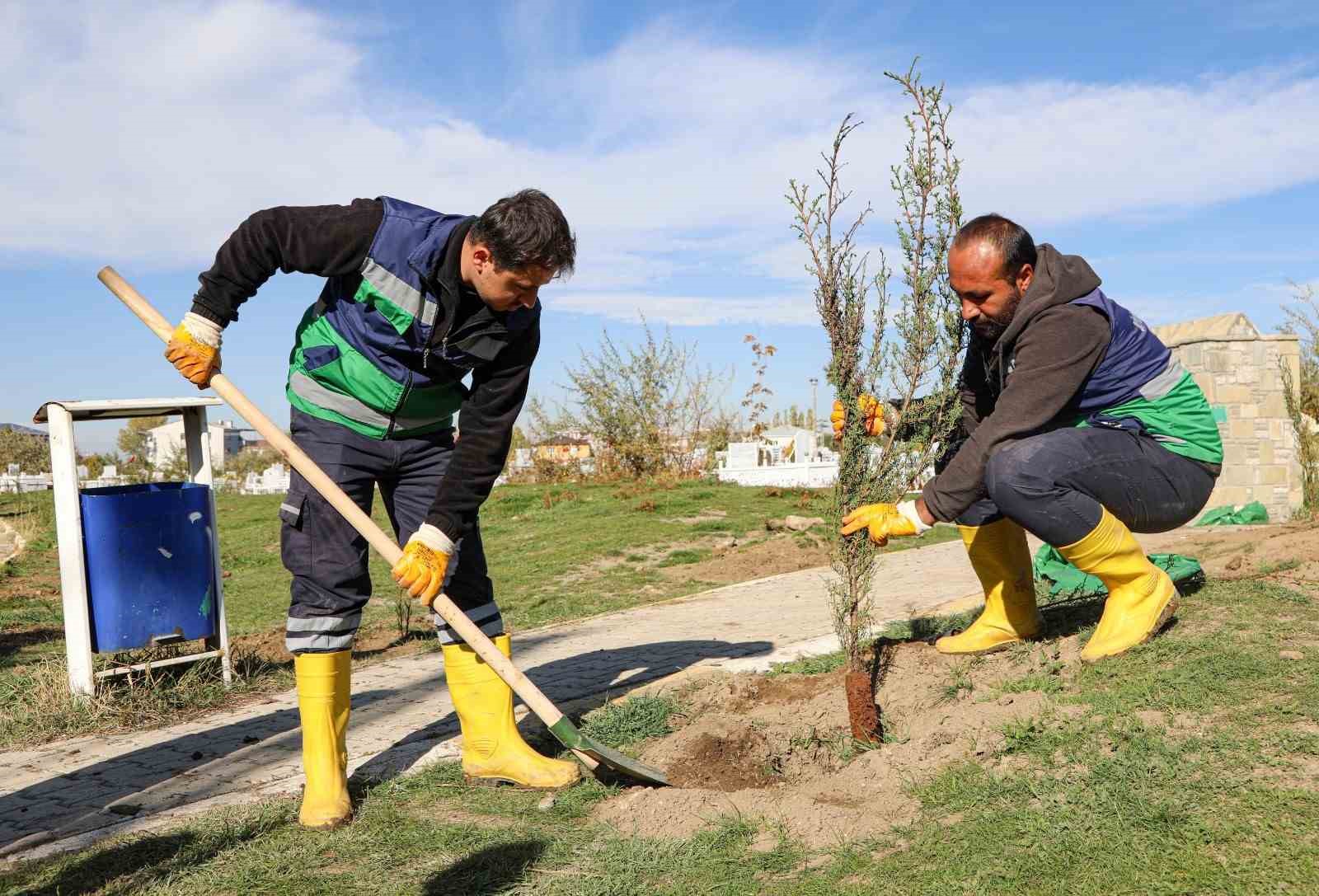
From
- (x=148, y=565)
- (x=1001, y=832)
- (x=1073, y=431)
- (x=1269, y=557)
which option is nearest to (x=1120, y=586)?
(x=1073, y=431)

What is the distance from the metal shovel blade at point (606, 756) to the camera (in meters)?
3.63

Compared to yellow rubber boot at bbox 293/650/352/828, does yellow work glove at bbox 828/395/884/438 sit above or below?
above

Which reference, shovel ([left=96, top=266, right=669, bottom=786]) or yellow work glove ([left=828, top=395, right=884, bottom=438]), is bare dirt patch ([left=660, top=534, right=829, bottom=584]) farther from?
shovel ([left=96, top=266, right=669, bottom=786])

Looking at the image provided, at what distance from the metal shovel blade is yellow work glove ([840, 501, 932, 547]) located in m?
1.16

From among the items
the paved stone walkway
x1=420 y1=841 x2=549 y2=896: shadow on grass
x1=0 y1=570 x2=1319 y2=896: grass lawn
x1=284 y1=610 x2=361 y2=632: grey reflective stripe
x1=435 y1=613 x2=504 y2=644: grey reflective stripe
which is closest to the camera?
x1=0 y1=570 x2=1319 y2=896: grass lawn

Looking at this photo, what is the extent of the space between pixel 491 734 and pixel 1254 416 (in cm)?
1113

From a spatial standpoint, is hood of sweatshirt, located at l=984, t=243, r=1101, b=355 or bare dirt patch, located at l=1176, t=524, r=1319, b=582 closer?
hood of sweatshirt, located at l=984, t=243, r=1101, b=355

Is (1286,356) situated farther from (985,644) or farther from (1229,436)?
(985,644)

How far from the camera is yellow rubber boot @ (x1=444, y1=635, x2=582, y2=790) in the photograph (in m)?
3.85

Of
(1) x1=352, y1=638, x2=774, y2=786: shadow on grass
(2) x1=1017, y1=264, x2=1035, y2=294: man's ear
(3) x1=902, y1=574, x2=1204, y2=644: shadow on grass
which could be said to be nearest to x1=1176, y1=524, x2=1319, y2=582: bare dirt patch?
(3) x1=902, y1=574, x2=1204, y2=644: shadow on grass

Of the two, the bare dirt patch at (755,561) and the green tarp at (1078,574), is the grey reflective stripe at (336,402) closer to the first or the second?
the green tarp at (1078,574)

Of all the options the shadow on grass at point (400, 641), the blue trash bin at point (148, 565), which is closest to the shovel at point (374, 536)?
the blue trash bin at point (148, 565)

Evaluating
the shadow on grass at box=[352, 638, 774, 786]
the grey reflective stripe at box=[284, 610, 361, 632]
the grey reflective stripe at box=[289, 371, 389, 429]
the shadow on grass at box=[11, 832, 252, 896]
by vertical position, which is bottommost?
the shadow on grass at box=[352, 638, 774, 786]

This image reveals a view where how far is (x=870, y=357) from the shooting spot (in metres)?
3.94
